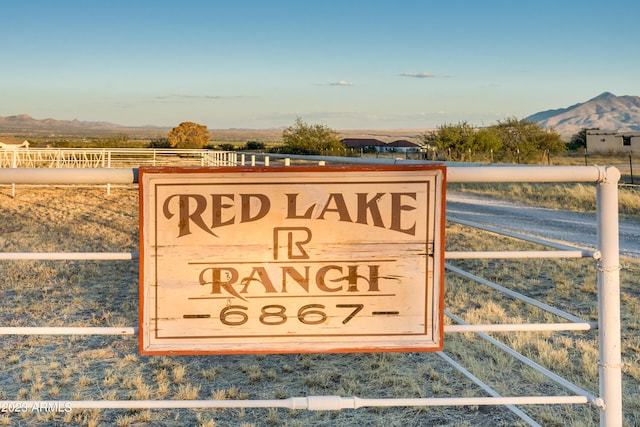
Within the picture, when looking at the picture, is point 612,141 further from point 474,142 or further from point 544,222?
point 544,222

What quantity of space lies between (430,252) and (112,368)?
3.17 m

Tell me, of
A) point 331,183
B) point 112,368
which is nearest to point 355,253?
point 331,183

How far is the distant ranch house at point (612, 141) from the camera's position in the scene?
211 ft

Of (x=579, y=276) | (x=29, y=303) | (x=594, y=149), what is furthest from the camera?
(x=594, y=149)

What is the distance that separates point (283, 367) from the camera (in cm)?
450

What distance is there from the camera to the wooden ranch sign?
79.6 inches

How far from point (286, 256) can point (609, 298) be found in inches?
41.3

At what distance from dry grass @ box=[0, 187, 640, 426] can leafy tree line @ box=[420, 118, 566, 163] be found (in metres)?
31.2

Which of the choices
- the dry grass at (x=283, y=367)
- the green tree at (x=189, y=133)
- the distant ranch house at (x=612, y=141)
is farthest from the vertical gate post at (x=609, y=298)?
the green tree at (x=189, y=133)

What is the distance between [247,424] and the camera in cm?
349

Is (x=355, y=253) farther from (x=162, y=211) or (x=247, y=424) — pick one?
(x=247, y=424)

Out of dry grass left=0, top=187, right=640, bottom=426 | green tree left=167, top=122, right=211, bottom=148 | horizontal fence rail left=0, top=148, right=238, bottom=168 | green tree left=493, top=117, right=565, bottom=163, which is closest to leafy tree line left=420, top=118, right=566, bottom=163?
green tree left=493, top=117, right=565, bottom=163

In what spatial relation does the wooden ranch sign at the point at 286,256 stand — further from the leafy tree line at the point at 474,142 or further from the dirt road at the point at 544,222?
the leafy tree line at the point at 474,142

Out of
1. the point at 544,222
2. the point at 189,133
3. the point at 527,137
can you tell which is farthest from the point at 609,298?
the point at 189,133
